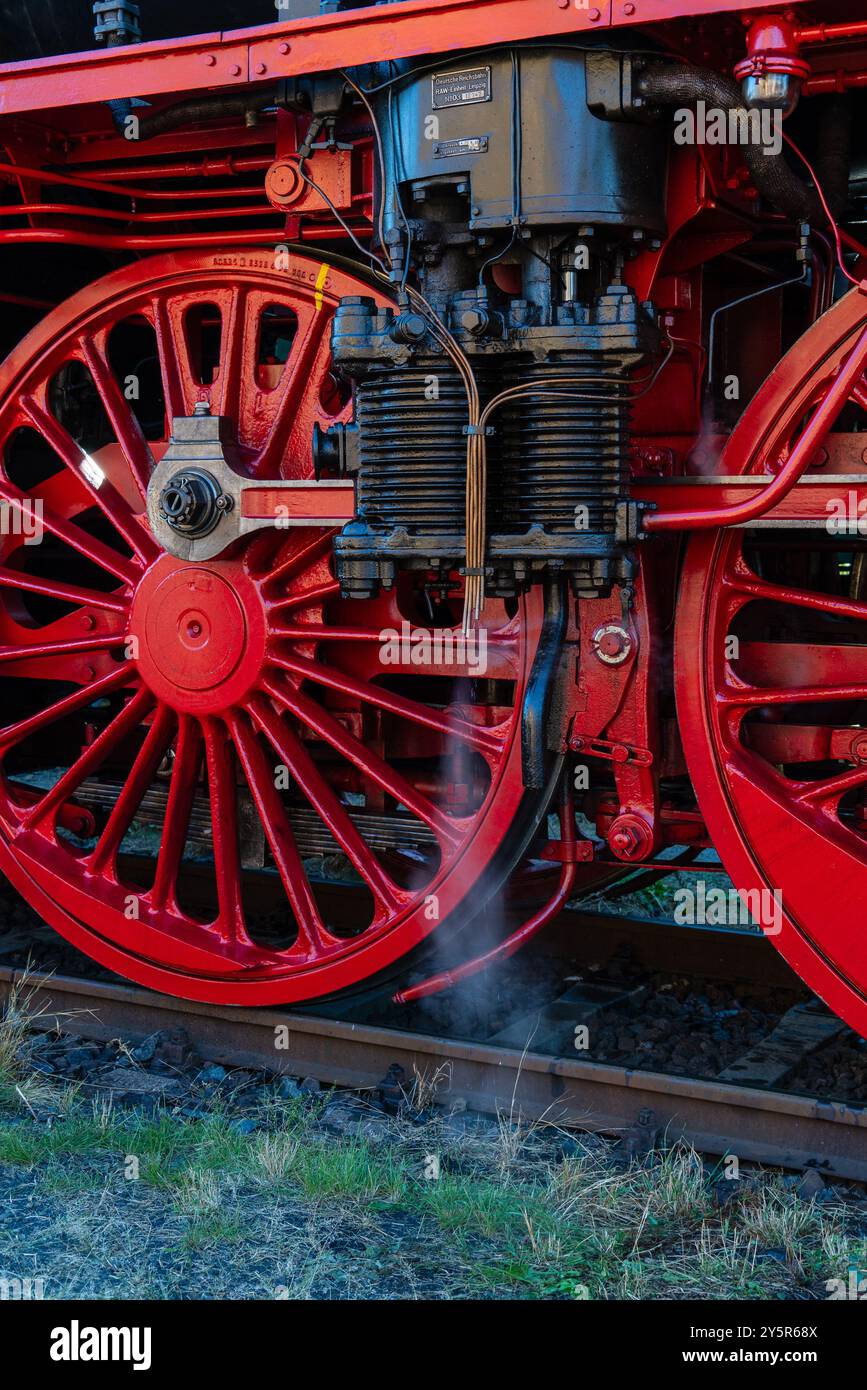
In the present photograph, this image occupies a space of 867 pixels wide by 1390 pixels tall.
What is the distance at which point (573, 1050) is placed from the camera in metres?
4.23

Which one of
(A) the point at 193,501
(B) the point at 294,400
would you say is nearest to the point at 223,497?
(A) the point at 193,501

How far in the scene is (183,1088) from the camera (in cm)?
434

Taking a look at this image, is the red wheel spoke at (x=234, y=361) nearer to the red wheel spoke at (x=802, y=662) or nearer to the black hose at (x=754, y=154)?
the black hose at (x=754, y=154)

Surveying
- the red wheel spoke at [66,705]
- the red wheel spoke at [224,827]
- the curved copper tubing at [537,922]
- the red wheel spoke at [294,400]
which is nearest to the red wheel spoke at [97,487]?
the red wheel spoke at [66,705]

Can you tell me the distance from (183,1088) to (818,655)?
214cm

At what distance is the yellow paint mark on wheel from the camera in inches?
169

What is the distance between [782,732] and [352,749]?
120cm

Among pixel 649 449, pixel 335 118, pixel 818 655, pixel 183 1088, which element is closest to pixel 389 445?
pixel 649 449

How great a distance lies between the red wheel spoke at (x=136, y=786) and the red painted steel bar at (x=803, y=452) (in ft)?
6.13

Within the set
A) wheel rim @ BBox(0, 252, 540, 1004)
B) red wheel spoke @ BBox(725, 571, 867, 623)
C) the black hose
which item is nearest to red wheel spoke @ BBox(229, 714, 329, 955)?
wheel rim @ BBox(0, 252, 540, 1004)

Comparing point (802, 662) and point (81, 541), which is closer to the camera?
point (802, 662)

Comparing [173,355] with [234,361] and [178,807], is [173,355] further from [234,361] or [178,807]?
[178,807]

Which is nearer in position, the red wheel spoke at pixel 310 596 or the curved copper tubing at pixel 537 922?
the curved copper tubing at pixel 537 922

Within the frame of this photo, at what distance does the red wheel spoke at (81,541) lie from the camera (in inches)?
183
